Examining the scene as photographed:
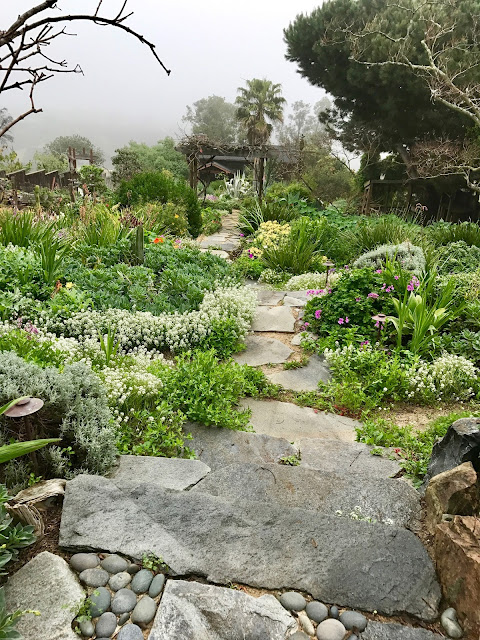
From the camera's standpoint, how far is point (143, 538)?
1.80 m

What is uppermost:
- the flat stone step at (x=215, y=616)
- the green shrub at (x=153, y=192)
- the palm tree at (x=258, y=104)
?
the palm tree at (x=258, y=104)

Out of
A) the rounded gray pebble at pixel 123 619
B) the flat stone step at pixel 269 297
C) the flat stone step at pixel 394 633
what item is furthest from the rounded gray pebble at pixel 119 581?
the flat stone step at pixel 269 297

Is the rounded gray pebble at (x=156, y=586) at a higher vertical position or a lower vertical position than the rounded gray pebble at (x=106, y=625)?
higher

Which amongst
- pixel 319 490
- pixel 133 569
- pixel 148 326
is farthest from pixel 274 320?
pixel 133 569

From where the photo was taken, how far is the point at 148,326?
14.7 feet

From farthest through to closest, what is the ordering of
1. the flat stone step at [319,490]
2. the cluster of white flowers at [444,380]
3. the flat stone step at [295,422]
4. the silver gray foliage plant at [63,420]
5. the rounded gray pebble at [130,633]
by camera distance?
the cluster of white flowers at [444,380], the flat stone step at [295,422], the flat stone step at [319,490], the silver gray foliage plant at [63,420], the rounded gray pebble at [130,633]

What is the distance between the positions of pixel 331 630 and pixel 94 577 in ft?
2.75

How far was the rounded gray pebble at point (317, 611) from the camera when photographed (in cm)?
158

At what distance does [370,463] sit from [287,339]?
86.9 inches

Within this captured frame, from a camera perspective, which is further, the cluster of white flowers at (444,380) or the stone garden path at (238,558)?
the cluster of white flowers at (444,380)

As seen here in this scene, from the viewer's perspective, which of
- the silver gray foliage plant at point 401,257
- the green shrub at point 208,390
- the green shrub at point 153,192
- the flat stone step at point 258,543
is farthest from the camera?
the green shrub at point 153,192

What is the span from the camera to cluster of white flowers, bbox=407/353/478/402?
3.68 meters

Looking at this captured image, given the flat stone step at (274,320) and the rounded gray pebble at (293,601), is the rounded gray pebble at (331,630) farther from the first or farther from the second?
the flat stone step at (274,320)

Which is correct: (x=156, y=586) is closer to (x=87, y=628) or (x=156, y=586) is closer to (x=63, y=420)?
(x=87, y=628)
